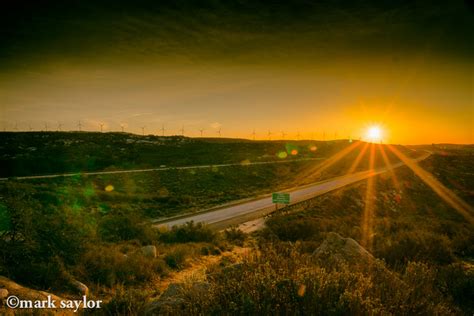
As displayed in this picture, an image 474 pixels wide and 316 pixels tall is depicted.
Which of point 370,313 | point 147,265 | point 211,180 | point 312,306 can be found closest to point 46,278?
point 147,265

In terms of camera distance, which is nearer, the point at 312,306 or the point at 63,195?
the point at 312,306

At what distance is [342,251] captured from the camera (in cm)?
722

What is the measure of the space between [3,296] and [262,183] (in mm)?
41361

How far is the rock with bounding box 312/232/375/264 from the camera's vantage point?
6.85 meters

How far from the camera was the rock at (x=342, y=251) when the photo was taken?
685 cm

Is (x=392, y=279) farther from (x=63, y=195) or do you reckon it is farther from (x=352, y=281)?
(x=63, y=195)

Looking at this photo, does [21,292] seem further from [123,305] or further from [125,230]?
[125,230]

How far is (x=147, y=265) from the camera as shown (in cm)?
871

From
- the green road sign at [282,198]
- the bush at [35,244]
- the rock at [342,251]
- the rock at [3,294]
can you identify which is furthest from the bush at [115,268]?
the green road sign at [282,198]

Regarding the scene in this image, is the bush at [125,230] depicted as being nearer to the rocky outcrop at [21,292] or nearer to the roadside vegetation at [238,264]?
the roadside vegetation at [238,264]

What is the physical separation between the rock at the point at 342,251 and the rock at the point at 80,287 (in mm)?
5347

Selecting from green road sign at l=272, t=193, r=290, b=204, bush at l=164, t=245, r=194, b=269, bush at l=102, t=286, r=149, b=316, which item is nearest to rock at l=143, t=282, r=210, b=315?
bush at l=102, t=286, r=149, b=316

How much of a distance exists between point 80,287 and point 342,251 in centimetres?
622

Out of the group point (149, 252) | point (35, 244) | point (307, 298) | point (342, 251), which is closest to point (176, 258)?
point (149, 252)
